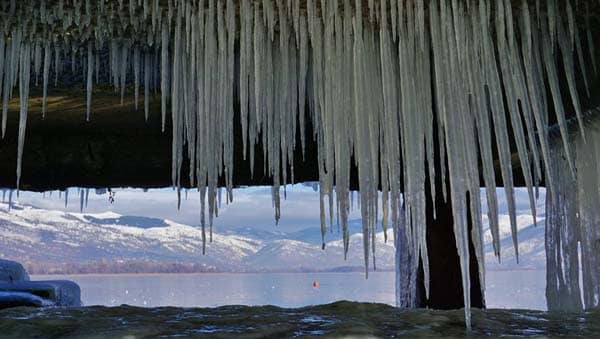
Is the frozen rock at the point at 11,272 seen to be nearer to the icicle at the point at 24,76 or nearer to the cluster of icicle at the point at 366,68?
the icicle at the point at 24,76

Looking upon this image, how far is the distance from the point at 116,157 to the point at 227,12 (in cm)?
324

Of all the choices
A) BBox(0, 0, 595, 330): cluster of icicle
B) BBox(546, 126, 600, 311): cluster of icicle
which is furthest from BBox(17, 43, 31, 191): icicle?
BBox(546, 126, 600, 311): cluster of icicle

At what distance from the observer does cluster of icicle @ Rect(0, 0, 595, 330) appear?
3459 millimetres

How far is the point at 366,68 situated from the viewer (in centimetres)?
368

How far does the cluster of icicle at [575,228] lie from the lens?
5719mm

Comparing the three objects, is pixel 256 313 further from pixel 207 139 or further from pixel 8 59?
pixel 8 59

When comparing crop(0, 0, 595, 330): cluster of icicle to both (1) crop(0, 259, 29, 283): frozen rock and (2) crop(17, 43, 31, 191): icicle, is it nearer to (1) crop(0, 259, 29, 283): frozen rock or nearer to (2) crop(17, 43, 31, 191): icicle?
(2) crop(17, 43, 31, 191): icicle

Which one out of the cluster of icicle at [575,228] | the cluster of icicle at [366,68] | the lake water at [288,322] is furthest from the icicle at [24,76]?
the cluster of icicle at [575,228]

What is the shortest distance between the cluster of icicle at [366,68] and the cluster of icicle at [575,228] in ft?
6.20

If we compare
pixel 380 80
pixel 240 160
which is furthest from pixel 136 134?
pixel 380 80

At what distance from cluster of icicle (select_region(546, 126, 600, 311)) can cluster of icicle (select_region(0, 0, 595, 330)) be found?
6.20ft

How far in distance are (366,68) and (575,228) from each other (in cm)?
339

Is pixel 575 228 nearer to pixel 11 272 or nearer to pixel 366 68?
pixel 366 68

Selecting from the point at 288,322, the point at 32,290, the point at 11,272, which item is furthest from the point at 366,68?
the point at 11,272
